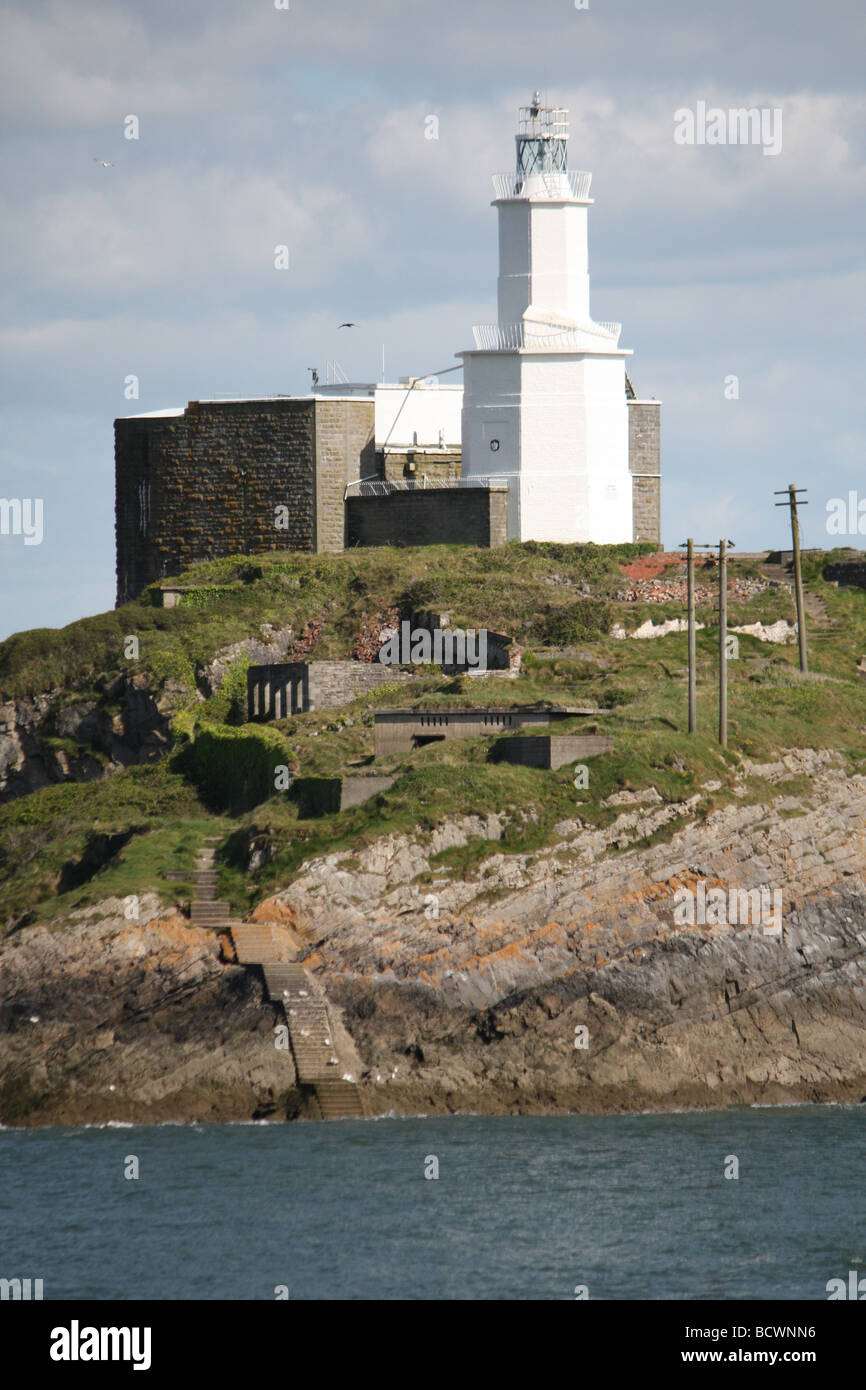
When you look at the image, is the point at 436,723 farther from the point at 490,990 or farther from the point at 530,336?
the point at 530,336

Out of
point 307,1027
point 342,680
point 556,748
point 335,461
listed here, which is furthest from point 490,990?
point 335,461

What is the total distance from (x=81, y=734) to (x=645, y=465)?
870 inches

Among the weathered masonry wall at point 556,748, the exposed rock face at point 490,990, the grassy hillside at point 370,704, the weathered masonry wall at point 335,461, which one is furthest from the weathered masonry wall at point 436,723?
the weathered masonry wall at point 335,461

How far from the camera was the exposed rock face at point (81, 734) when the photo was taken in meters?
59.4

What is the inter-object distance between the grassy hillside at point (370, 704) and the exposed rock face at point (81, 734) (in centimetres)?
32

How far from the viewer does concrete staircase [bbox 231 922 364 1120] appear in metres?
42.9

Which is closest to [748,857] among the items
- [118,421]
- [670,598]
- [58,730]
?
[670,598]

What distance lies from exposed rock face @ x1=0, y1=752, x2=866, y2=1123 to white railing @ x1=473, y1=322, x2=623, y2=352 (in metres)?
23.2

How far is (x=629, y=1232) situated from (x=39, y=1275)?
899 cm

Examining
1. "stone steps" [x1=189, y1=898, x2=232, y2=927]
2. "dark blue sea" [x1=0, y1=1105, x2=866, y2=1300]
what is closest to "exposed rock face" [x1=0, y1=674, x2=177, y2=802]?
"stone steps" [x1=189, y1=898, x2=232, y2=927]

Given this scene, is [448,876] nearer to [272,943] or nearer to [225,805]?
[272,943]

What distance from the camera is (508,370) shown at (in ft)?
220

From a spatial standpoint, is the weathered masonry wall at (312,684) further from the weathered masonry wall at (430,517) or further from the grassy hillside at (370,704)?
the weathered masonry wall at (430,517)

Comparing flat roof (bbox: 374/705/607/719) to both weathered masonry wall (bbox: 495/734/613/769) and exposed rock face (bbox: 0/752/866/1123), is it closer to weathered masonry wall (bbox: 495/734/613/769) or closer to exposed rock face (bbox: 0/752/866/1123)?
weathered masonry wall (bbox: 495/734/613/769)
